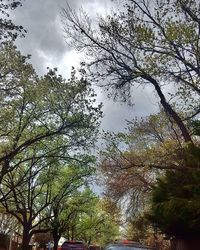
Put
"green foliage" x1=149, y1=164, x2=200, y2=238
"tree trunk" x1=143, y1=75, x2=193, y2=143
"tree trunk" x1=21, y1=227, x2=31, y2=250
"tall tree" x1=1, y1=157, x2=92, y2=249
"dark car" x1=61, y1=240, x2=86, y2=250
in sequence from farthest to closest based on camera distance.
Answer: "tree trunk" x1=21, y1=227, x2=31, y2=250
"tall tree" x1=1, y1=157, x2=92, y2=249
"dark car" x1=61, y1=240, x2=86, y2=250
"tree trunk" x1=143, y1=75, x2=193, y2=143
"green foliage" x1=149, y1=164, x2=200, y2=238

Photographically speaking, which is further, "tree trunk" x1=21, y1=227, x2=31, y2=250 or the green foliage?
"tree trunk" x1=21, y1=227, x2=31, y2=250

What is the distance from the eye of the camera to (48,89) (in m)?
25.0

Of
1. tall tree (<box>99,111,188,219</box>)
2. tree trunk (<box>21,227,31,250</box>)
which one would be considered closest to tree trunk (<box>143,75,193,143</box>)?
tall tree (<box>99,111,188,219</box>)

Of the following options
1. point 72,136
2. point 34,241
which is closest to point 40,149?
point 72,136

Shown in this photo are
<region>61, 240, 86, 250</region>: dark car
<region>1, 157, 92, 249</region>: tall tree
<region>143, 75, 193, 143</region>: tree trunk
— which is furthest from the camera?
<region>1, 157, 92, 249</region>: tall tree

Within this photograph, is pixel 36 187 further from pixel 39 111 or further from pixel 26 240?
pixel 39 111

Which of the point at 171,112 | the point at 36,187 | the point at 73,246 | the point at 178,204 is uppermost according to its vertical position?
the point at 36,187

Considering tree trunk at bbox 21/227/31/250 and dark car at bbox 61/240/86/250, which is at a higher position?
tree trunk at bbox 21/227/31/250

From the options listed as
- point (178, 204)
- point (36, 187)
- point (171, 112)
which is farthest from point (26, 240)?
point (178, 204)

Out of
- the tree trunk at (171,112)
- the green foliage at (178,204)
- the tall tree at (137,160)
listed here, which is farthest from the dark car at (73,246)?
the tree trunk at (171,112)

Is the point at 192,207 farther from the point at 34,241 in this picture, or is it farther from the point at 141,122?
the point at 34,241

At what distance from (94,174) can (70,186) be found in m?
9.56

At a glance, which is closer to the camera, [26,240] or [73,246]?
[73,246]

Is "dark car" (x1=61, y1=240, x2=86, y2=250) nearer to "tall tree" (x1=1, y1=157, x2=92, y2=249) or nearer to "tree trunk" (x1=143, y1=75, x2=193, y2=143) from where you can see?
"tall tree" (x1=1, y1=157, x2=92, y2=249)
